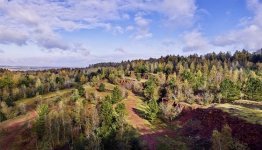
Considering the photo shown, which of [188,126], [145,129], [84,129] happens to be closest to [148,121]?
[145,129]

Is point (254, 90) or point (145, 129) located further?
point (254, 90)

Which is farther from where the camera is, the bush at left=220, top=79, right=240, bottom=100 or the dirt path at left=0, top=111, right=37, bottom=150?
the bush at left=220, top=79, right=240, bottom=100

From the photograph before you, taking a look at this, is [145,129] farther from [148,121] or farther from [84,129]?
[84,129]

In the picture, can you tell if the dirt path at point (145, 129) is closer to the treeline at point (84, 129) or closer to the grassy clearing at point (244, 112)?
the treeline at point (84, 129)

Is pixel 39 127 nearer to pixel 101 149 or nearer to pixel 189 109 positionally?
pixel 101 149

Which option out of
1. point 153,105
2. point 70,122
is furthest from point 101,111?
point 153,105

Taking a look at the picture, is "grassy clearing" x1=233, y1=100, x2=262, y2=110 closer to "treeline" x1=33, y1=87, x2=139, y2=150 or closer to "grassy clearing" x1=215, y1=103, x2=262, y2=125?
"grassy clearing" x1=215, y1=103, x2=262, y2=125

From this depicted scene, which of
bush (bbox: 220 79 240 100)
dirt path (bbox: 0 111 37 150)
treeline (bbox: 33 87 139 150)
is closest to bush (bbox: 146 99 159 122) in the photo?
treeline (bbox: 33 87 139 150)
